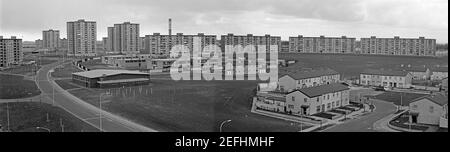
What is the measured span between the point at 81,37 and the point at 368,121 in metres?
29.8

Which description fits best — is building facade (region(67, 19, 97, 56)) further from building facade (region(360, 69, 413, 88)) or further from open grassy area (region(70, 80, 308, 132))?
building facade (region(360, 69, 413, 88))

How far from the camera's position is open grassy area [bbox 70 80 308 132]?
7707 mm

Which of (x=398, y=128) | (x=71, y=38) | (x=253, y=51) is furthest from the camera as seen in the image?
(x=71, y=38)

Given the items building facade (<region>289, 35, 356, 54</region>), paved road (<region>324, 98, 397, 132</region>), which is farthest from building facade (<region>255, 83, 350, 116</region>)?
building facade (<region>289, 35, 356, 54</region>)

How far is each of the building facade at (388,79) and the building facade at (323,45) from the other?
61.4ft

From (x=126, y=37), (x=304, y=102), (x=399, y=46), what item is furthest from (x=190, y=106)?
(x=126, y=37)

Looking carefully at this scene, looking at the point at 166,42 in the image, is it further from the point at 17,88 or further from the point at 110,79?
the point at 17,88

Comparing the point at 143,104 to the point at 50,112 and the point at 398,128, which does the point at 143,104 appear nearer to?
the point at 50,112

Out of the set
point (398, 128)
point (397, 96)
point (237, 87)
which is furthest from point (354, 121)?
point (237, 87)

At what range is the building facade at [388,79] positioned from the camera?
47.3 feet

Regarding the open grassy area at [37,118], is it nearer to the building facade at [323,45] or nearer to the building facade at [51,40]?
the building facade at [323,45]

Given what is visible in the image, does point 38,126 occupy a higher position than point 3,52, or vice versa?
point 3,52

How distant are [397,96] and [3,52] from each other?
21.0 metres

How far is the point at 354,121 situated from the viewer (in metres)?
8.46
